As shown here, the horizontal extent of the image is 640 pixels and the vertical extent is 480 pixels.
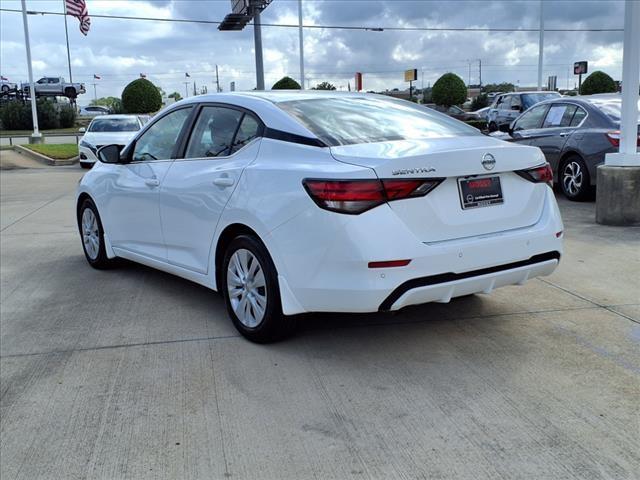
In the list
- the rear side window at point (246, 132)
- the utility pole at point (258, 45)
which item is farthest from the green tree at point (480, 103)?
the rear side window at point (246, 132)

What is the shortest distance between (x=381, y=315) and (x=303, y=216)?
144cm

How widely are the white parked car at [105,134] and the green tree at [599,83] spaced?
80.0 feet

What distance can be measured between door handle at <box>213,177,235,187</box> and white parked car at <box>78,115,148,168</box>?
14265 mm

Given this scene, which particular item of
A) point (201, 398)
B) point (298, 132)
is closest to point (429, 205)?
point (298, 132)

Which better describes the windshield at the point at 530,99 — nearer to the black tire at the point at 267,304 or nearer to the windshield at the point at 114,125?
the windshield at the point at 114,125

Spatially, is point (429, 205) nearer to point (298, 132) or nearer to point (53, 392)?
point (298, 132)

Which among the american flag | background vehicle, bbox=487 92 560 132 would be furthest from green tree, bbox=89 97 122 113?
background vehicle, bbox=487 92 560 132

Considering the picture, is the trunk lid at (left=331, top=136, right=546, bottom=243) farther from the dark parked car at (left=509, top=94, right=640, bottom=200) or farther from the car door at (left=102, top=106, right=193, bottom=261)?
the dark parked car at (left=509, top=94, right=640, bottom=200)

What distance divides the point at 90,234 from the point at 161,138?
1723mm

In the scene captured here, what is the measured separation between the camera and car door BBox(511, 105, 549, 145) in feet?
36.4

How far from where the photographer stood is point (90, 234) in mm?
6832

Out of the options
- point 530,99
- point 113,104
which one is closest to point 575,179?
point 530,99

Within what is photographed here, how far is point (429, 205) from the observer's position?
3.81 m

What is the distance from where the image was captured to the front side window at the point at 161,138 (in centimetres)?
545
